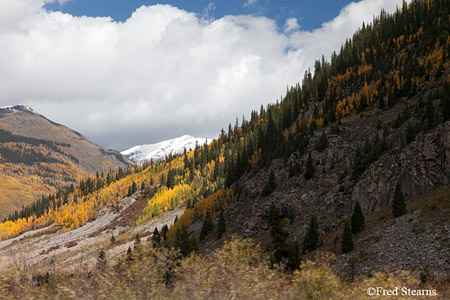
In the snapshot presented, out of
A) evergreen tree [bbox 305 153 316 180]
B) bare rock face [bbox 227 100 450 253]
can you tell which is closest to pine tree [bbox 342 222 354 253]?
bare rock face [bbox 227 100 450 253]

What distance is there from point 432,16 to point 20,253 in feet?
644

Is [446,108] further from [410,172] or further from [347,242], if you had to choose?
[347,242]

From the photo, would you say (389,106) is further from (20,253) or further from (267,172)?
(20,253)

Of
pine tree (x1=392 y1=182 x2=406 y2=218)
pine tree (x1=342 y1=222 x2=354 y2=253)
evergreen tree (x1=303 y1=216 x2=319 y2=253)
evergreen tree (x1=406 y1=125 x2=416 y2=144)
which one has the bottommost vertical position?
evergreen tree (x1=303 y1=216 x2=319 y2=253)

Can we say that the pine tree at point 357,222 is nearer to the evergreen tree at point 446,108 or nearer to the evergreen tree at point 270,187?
the evergreen tree at point 446,108

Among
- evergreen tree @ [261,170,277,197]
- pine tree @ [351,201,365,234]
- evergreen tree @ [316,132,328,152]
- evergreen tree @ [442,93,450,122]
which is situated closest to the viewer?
pine tree @ [351,201,365,234]

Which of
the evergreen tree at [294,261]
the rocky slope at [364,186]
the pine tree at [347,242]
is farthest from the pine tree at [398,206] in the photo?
the evergreen tree at [294,261]

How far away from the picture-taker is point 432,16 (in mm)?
148500

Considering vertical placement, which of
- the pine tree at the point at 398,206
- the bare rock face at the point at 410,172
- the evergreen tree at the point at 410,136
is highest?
the evergreen tree at the point at 410,136

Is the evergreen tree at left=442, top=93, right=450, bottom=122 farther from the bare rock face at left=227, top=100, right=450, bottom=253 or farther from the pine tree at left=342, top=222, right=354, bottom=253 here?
the pine tree at left=342, top=222, right=354, bottom=253

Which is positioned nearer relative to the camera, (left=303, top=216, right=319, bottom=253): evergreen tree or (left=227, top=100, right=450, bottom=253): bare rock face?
(left=303, top=216, right=319, bottom=253): evergreen tree

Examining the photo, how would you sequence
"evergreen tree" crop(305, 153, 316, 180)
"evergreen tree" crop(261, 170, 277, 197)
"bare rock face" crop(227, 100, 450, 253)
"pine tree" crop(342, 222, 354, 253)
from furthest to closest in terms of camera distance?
"evergreen tree" crop(261, 170, 277, 197) < "evergreen tree" crop(305, 153, 316, 180) < "bare rock face" crop(227, 100, 450, 253) < "pine tree" crop(342, 222, 354, 253)

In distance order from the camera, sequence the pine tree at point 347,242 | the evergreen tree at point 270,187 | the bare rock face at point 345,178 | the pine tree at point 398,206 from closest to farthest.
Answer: the pine tree at point 347,242
the pine tree at point 398,206
the bare rock face at point 345,178
the evergreen tree at point 270,187

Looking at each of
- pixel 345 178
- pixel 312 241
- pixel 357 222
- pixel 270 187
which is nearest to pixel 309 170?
pixel 345 178
